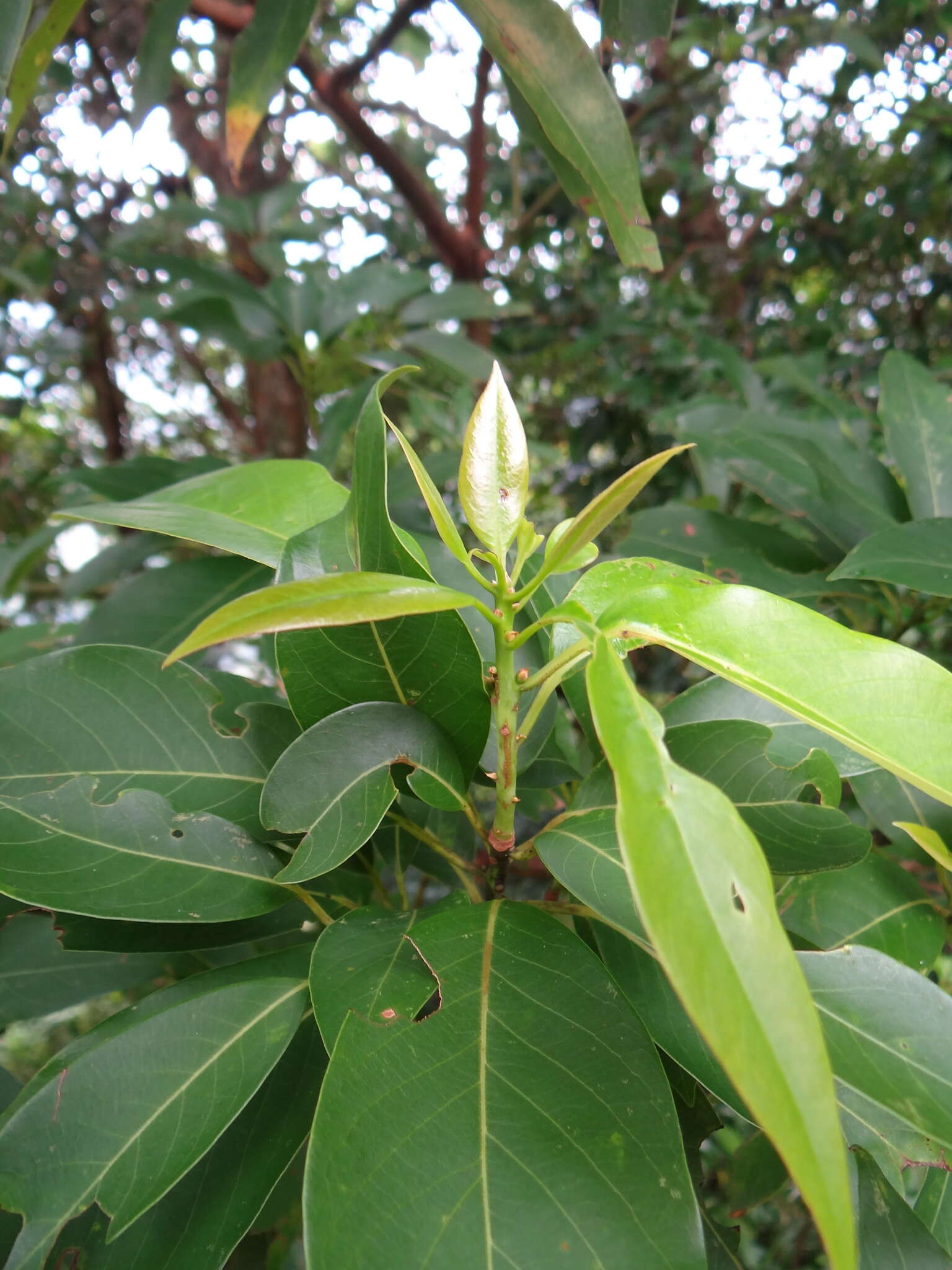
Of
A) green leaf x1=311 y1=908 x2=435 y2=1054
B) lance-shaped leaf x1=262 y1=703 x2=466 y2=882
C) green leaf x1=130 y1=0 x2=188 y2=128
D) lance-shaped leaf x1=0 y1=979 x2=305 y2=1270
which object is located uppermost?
green leaf x1=130 y1=0 x2=188 y2=128

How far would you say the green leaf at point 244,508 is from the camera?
1.58ft

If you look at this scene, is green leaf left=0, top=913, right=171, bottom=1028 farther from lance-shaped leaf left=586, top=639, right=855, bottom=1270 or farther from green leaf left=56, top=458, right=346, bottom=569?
lance-shaped leaf left=586, top=639, right=855, bottom=1270

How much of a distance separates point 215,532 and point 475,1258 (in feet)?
1.32

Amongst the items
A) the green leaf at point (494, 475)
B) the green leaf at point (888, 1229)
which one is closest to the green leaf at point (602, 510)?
the green leaf at point (494, 475)

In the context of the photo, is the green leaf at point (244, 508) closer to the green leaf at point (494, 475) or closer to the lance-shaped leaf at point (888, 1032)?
the green leaf at point (494, 475)

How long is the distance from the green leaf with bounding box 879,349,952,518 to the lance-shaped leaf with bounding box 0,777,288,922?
705 millimetres

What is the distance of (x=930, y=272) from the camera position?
2055 mm

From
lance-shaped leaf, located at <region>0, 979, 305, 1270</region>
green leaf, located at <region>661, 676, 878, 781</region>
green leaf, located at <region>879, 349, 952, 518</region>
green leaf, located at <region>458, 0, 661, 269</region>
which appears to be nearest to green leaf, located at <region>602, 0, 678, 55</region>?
green leaf, located at <region>458, 0, 661, 269</region>

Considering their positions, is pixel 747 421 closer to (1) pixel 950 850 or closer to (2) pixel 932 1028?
(1) pixel 950 850

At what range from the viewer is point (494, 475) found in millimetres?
410

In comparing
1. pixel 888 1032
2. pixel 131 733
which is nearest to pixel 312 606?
pixel 131 733

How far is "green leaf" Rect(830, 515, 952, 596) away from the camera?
0.55 m

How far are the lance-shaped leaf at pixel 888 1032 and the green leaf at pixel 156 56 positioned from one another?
101 cm

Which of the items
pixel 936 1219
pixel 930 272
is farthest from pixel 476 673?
pixel 930 272
